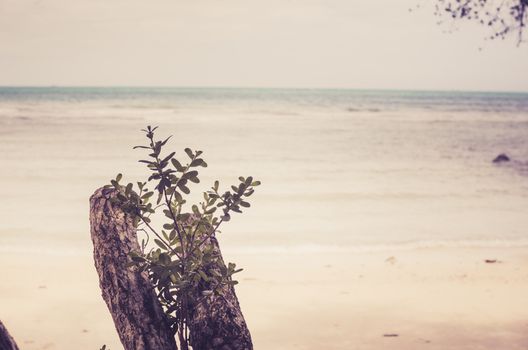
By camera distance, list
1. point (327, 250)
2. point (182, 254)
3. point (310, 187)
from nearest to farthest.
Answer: point (182, 254)
point (327, 250)
point (310, 187)

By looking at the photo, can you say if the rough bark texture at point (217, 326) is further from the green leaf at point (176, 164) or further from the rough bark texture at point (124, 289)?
the green leaf at point (176, 164)

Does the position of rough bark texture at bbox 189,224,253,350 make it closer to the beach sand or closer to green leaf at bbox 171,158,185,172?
green leaf at bbox 171,158,185,172

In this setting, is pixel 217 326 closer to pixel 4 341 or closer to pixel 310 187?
pixel 4 341

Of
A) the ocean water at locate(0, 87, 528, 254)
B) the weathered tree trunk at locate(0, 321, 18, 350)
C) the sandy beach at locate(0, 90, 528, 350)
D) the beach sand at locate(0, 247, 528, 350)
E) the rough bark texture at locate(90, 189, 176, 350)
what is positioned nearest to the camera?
the weathered tree trunk at locate(0, 321, 18, 350)

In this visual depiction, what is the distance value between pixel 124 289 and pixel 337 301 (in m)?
3.96

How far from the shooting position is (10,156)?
693 inches

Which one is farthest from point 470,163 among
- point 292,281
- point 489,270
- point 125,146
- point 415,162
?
point 292,281

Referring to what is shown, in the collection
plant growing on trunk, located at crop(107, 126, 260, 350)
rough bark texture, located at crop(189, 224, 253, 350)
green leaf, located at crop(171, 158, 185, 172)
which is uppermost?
green leaf, located at crop(171, 158, 185, 172)

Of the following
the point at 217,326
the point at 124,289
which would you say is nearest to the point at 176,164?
the point at 124,289

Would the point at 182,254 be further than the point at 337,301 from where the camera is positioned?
No

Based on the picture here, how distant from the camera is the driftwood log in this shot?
2.48m

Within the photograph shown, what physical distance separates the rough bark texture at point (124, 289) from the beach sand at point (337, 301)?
264 cm

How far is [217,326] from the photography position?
2547 mm

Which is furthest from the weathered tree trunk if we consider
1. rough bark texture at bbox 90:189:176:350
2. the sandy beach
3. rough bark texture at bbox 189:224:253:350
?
the sandy beach
